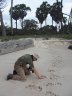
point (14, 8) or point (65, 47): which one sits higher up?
point (14, 8)

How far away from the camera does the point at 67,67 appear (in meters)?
16.5

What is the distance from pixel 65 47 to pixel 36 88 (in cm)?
1750

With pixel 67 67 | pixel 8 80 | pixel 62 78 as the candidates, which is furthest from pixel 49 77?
pixel 67 67

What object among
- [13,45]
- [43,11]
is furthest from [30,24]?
Answer: [13,45]

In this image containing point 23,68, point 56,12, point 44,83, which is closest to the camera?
point 44,83

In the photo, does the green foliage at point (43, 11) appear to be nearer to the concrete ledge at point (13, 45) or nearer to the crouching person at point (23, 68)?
the concrete ledge at point (13, 45)

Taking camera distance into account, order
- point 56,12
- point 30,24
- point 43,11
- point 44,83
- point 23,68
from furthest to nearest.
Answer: point 30,24
point 43,11
point 56,12
point 23,68
point 44,83

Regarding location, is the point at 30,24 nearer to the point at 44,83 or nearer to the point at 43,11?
the point at 43,11

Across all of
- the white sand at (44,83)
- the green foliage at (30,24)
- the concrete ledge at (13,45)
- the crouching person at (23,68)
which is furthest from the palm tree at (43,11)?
the crouching person at (23,68)

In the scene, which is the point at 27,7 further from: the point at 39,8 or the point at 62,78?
the point at 62,78

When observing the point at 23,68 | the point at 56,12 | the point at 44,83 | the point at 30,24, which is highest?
the point at 56,12

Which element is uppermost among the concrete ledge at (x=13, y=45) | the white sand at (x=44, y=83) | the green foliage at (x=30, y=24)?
the green foliage at (x=30, y=24)

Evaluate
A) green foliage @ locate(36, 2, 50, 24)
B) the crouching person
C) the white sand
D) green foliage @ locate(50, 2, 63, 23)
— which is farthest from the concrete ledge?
green foliage @ locate(36, 2, 50, 24)

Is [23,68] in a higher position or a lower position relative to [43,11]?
lower
